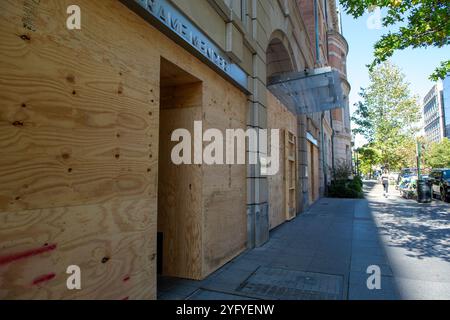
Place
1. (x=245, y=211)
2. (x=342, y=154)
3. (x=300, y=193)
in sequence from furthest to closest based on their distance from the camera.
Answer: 1. (x=342, y=154)
2. (x=300, y=193)
3. (x=245, y=211)

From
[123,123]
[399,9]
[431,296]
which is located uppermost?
[399,9]

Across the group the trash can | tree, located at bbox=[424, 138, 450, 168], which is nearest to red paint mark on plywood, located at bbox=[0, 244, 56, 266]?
the trash can

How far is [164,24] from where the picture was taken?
12.1 ft

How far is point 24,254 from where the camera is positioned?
85.0 inches

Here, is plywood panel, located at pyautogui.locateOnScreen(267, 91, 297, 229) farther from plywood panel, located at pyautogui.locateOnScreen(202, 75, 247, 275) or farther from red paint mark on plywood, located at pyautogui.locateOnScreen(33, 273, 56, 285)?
red paint mark on plywood, located at pyautogui.locateOnScreen(33, 273, 56, 285)

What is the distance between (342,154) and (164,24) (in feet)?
110

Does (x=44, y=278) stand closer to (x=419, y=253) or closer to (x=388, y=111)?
(x=419, y=253)

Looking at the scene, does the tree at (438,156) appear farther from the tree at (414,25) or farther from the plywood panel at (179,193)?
the plywood panel at (179,193)

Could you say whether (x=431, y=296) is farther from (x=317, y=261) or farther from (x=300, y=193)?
(x=300, y=193)

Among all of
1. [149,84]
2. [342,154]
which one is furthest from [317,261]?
[342,154]

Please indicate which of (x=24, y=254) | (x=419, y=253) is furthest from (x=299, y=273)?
(x=24, y=254)

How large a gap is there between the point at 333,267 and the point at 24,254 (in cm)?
503

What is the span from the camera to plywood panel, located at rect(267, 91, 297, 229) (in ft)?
30.2
